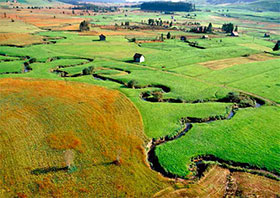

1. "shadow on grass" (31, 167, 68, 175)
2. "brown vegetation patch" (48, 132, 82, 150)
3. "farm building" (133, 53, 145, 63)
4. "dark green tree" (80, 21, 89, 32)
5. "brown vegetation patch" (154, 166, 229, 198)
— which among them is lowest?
"brown vegetation patch" (154, 166, 229, 198)

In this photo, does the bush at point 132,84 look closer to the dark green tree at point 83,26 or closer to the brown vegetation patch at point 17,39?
the brown vegetation patch at point 17,39

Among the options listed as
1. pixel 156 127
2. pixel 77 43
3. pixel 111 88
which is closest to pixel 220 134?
pixel 156 127

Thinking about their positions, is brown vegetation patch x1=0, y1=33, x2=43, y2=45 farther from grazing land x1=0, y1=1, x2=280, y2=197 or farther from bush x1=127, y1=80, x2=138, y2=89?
bush x1=127, y1=80, x2=138, y2=89

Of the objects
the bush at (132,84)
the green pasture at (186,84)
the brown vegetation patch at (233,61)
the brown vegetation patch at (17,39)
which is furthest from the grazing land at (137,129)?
the brown vegetation patch at (17,39)

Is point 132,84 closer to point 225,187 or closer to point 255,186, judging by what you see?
point 225,187

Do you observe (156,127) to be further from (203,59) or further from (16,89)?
(203,59)

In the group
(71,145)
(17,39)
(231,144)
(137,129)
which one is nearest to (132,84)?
(137,129)

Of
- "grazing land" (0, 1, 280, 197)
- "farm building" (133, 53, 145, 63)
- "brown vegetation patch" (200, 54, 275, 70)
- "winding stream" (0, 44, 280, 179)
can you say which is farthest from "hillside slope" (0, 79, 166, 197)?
"brown vegetation patch" (200, 54, 275, 70)
